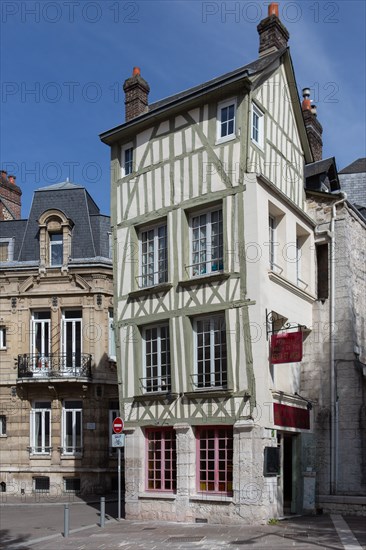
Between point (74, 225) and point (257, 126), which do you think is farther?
point (74, 225)

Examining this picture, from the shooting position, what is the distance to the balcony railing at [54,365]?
81.1ft

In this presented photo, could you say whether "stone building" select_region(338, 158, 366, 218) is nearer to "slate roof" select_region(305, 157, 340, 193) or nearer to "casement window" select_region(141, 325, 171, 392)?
"slate roof" select_region(305, 157, 340, 193)

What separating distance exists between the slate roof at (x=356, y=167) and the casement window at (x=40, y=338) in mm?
11261

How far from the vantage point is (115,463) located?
24781 millimetres

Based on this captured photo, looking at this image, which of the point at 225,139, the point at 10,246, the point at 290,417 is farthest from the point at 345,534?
the point at 10,246

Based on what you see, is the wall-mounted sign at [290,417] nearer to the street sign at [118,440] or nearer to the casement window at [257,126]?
the street sign at [118,440]

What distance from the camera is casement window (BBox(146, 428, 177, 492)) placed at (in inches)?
643

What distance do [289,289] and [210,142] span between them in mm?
3719

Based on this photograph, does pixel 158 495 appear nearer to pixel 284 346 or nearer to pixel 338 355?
pixel 284 346

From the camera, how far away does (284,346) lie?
1514cm

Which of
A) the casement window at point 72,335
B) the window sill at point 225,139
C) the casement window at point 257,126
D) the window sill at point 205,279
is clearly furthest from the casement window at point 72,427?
the casement window at point 257,126

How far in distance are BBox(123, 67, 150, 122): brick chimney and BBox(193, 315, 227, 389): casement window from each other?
7208mm

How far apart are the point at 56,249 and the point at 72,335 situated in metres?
3.13

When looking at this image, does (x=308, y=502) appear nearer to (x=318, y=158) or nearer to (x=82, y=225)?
(x=318, y=158)
